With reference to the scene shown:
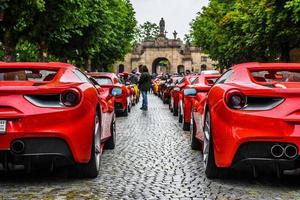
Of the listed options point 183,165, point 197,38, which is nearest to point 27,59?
point 197,38

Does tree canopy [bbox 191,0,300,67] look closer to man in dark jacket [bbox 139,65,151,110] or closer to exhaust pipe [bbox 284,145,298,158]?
man in dark jacket [bbox 139,65,151,110]

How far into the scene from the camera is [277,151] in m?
5.94

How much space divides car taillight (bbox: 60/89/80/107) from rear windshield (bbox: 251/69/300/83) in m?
2.32

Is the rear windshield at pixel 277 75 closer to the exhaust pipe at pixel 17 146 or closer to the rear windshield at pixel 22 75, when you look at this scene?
the rear windshield at pixel 22 75

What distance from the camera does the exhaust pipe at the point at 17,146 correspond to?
599 cm

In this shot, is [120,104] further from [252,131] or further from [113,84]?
[252,131]

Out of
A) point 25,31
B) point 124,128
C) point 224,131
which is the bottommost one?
point 124,128

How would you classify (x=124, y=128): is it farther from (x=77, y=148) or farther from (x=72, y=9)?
(x=77, y=148)

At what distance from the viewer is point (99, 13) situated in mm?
27453

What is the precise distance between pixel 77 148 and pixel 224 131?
1524 millimetres

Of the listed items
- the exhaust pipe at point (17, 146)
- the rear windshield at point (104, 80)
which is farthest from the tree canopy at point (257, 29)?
the exhaust pipe at point (17, 146)

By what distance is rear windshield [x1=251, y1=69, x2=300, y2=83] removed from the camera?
7.39 m

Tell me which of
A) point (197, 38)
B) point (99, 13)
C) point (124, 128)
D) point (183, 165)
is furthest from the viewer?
point (197, 38)

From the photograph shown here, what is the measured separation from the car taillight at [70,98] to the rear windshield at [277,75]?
2319mm
